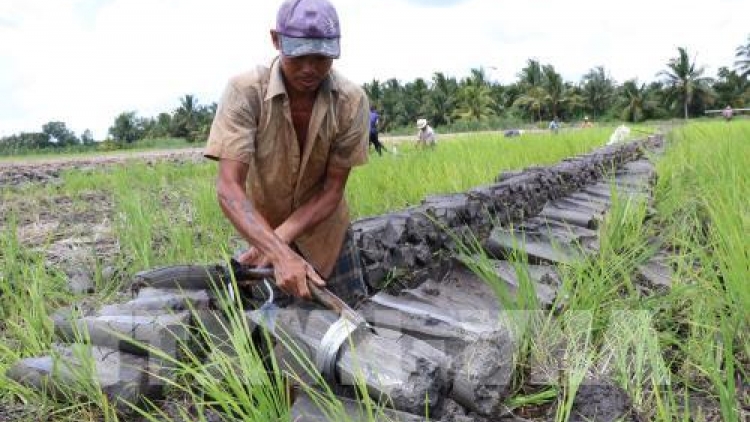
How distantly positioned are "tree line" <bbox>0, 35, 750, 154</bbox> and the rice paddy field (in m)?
33.7

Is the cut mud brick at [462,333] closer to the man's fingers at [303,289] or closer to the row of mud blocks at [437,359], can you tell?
the row of mud blocks at [437,359]

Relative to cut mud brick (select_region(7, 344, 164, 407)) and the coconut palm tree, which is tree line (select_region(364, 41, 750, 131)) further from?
cut mud brick (select_region(7, 344, 164, 407))

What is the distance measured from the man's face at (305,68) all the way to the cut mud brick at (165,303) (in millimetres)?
668

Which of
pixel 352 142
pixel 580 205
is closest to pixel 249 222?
pixel 352 142

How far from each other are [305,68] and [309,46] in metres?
0.11

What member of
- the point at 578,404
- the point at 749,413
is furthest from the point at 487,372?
the point at 749,413

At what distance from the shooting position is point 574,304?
192 cm

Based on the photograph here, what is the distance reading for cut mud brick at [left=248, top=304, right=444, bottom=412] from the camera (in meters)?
1.41

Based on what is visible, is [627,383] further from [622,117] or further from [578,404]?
[622,117]

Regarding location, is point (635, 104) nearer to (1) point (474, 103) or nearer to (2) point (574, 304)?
(1) point (474, 103)

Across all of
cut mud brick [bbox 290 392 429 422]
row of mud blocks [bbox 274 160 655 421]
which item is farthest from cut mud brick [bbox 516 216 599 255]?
cut mud brick [bbox 290 392 429 422]

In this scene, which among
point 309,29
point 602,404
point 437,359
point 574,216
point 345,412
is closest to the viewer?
point 345,412

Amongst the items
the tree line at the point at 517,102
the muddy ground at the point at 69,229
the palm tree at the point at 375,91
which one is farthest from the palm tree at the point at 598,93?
the muddy ground at the point at 69,229

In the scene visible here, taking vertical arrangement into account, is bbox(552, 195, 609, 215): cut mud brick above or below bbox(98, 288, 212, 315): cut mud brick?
below
